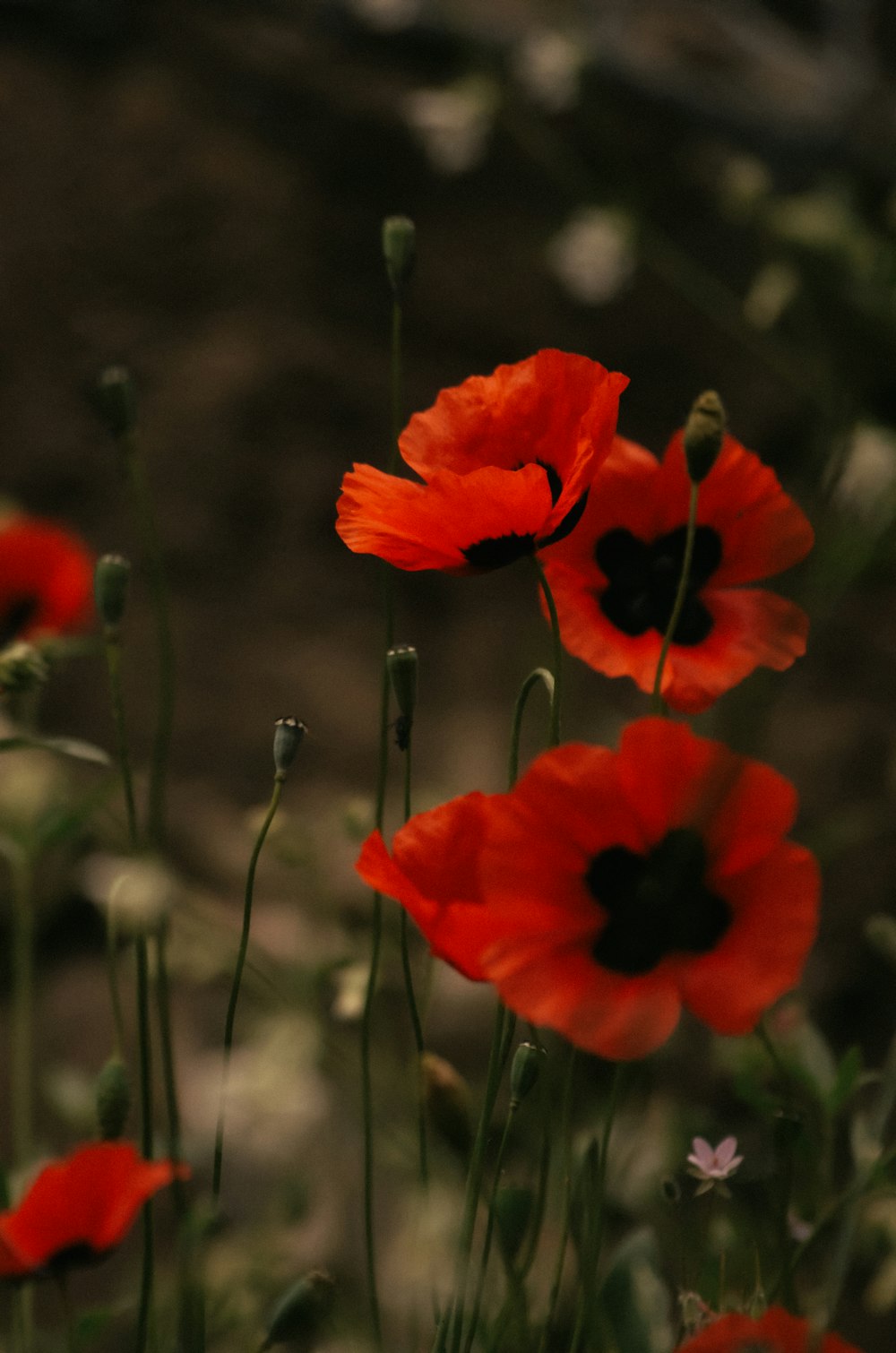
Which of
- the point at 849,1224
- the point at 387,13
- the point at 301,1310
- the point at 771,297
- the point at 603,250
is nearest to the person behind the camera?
the point at 849,1224

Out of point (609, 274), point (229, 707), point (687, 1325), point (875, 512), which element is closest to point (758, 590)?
point (687, 1325)

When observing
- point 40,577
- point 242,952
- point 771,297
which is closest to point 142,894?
point 242,952

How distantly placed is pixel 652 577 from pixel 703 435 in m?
0.12

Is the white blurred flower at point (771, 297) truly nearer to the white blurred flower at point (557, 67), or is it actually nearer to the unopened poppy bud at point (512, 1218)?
the white blurred flower at point (557, 67)

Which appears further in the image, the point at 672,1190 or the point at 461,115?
the point at 461,115

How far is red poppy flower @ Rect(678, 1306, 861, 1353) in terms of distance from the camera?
375 mm

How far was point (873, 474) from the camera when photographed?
0.93m

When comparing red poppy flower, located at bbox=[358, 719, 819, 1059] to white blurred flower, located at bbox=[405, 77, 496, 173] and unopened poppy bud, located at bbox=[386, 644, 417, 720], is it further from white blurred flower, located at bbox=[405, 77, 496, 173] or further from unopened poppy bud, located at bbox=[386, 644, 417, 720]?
white blurred flower, located at bbox=[405, 77, 496, 173]

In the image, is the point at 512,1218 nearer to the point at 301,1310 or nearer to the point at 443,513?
the point at 301,1310

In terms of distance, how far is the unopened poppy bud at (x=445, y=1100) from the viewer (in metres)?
0.49

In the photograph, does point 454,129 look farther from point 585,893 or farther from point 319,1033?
point 585,893

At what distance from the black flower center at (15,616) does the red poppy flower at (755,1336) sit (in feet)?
2.44

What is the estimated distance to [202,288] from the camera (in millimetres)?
1540

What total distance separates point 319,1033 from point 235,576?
2.92 ft
